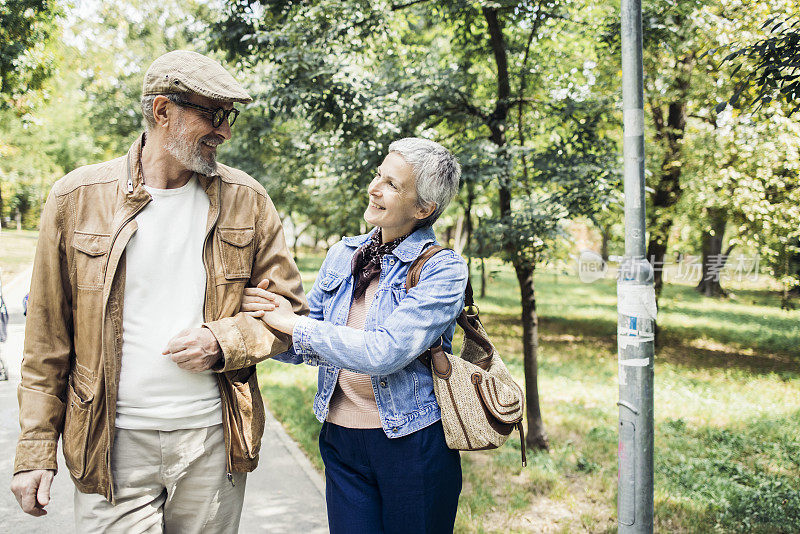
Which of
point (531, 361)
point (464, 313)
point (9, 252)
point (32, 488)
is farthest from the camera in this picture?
point (9, 252)

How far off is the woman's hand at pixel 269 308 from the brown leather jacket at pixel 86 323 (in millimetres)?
43

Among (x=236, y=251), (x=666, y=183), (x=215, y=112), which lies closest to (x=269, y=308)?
(x=236, y=251)

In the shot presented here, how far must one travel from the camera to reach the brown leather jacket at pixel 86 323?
1813mm

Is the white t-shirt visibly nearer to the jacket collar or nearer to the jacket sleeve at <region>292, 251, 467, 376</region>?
the jacket sleeve at <region>292, 251, 467, 376</region>

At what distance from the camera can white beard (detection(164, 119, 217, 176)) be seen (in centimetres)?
190

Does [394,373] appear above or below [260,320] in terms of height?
below

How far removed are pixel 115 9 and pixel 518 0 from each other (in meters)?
9.00

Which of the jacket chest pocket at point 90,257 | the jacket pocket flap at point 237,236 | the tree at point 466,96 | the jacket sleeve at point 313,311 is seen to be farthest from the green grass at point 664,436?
the jacket chest pocket at point 90,257

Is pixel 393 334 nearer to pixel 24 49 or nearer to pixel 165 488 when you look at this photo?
pixel 165 488

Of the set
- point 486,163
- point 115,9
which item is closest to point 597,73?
point 486,163

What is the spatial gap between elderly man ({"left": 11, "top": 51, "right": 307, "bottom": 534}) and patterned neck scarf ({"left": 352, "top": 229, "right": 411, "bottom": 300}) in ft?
1.21

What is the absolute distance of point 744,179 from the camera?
8.81 metres

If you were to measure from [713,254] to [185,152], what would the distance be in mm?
18268

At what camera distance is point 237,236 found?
2023 millimetres
